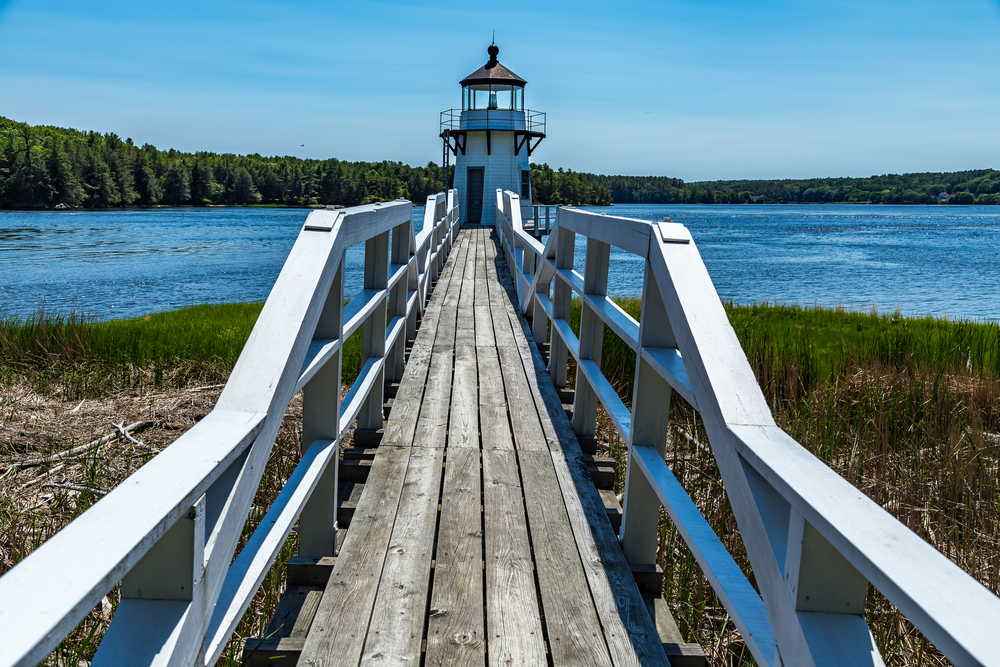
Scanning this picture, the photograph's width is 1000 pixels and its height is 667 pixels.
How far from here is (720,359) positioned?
176 cm

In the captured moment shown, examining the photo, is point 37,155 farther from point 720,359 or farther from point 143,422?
point 720,359

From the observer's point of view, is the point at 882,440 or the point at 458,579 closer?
the point at 458,579

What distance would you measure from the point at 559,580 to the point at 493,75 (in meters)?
22.4

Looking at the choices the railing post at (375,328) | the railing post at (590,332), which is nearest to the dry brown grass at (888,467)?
the railing post at (590,332)

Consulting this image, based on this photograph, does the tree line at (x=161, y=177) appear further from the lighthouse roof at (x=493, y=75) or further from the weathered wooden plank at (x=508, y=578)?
the weathered wooden plank at (x=508, y=578)

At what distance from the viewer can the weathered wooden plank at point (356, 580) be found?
1.95 meters

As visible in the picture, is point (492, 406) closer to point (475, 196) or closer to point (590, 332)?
point (590, 332)

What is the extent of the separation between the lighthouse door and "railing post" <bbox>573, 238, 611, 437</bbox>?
2060cm

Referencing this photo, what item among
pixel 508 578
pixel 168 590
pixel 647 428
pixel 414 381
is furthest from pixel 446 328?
pixel 168 590

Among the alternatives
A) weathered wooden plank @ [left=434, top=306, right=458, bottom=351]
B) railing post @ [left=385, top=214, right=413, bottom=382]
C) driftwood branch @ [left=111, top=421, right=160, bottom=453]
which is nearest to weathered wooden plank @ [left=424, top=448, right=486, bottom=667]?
railing post @ [left=385, top=214, right=413, bottom=382]

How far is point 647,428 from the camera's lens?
8.30ft

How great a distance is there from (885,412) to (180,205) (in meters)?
108

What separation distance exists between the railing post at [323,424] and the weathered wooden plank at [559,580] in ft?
2.59

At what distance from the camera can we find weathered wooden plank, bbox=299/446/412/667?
1.95 metres
